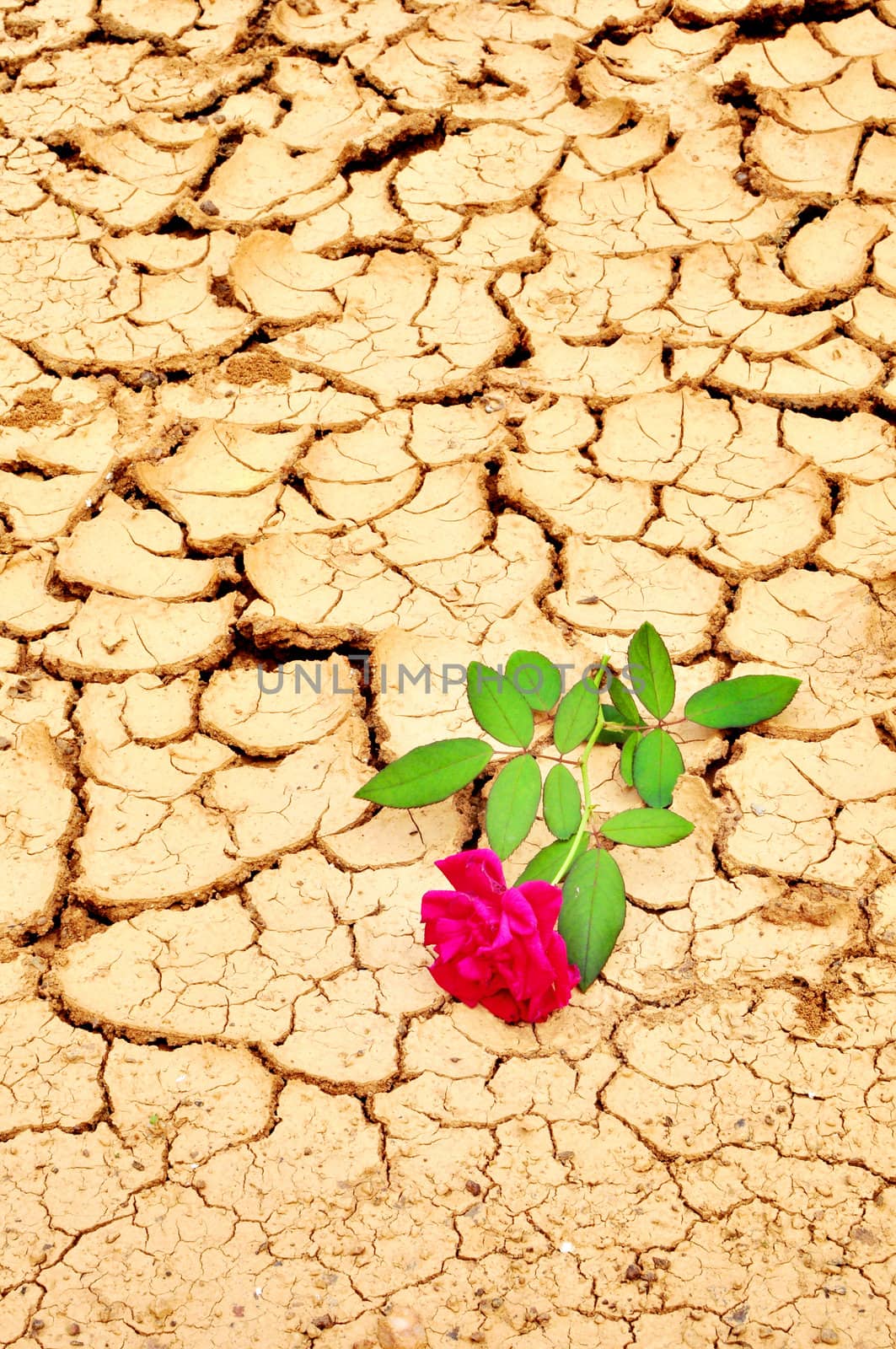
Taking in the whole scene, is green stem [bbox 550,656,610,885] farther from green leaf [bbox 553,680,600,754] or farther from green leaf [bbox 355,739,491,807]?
green leaf [bbox 355,739,491,807]

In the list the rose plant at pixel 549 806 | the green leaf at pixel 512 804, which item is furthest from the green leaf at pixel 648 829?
the green leaf at pixel 512 804

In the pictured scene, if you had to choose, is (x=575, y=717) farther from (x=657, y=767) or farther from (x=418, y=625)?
(x=418, y=625)

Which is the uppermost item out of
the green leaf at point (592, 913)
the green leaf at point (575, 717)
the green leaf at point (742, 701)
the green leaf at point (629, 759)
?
the green leaf at point (742, 701)

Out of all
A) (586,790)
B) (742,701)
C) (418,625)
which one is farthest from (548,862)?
(418,625)

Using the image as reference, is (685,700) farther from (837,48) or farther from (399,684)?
(837,48)

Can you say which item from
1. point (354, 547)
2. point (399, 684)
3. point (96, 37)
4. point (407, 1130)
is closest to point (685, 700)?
point (399, 684)

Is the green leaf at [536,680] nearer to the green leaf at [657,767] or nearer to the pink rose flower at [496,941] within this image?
the green leaf at [657,767]

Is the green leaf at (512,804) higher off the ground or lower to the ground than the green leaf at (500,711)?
lower
